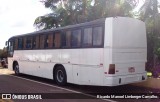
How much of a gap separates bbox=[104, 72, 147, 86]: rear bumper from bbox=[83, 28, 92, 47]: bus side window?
6.11 feet

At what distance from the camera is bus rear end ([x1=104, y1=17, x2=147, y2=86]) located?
11.4m

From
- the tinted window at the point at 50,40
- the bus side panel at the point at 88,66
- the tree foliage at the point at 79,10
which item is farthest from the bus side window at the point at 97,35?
the tree foliage at the point at 79,10

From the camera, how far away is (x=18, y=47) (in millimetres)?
19547

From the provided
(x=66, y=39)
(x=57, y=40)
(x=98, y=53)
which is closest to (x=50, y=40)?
(x=57, y=40)

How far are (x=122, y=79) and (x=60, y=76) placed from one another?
4.14 metres

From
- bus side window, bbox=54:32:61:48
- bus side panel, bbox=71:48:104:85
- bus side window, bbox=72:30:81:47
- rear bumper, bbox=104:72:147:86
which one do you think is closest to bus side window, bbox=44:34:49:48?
bus side window, bbox=54:32:61:48

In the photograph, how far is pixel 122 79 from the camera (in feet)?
38.5

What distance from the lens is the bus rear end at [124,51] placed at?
37.4 ft

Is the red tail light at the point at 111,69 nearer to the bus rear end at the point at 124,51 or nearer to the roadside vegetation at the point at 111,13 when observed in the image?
the bus rear end at the point at 124,51

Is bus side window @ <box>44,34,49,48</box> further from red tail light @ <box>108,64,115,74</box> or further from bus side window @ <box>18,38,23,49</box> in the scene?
red tail light @ <box>108,64,115,74</box>

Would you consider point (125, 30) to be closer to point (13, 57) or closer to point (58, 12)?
point (13, 57)

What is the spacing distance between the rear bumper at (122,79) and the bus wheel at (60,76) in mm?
3387

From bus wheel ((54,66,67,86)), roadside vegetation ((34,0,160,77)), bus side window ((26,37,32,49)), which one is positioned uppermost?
roadside vegetation ((34,0,160,77))

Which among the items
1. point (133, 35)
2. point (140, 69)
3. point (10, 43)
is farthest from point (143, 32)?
point (10, 43)
